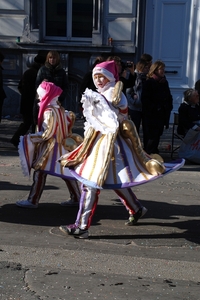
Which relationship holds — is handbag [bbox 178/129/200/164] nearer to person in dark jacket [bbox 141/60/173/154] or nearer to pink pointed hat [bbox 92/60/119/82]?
person in dark jacket [bbox 141/60/173/154]

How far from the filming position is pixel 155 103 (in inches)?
333

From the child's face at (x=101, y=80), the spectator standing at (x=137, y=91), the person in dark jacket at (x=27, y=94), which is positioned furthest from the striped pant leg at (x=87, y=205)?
the person in dark jacket at (x=27, y=94)

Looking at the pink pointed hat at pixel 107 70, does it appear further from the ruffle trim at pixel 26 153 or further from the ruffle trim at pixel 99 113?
the ruffle trim at pixel 26 153

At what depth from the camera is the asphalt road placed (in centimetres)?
369

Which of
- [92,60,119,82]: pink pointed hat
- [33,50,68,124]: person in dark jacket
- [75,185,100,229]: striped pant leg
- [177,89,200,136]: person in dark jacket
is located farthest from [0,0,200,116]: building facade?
[75,185,100,229]: striped pant leg

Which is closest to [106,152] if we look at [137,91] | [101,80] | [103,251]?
[101,80]

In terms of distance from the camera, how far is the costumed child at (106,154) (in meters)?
4.53

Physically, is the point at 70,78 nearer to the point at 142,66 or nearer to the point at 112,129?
the point at 142,66

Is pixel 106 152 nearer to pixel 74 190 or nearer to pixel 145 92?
pixel 74 190

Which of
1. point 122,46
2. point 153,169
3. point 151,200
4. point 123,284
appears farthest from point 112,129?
point 122,46

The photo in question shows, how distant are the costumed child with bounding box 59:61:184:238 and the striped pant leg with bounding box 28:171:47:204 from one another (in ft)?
2.72

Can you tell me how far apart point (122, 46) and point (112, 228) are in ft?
27.9

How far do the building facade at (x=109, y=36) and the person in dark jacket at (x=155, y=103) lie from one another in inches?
180

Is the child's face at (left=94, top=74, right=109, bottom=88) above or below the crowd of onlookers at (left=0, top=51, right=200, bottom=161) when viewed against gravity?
above
